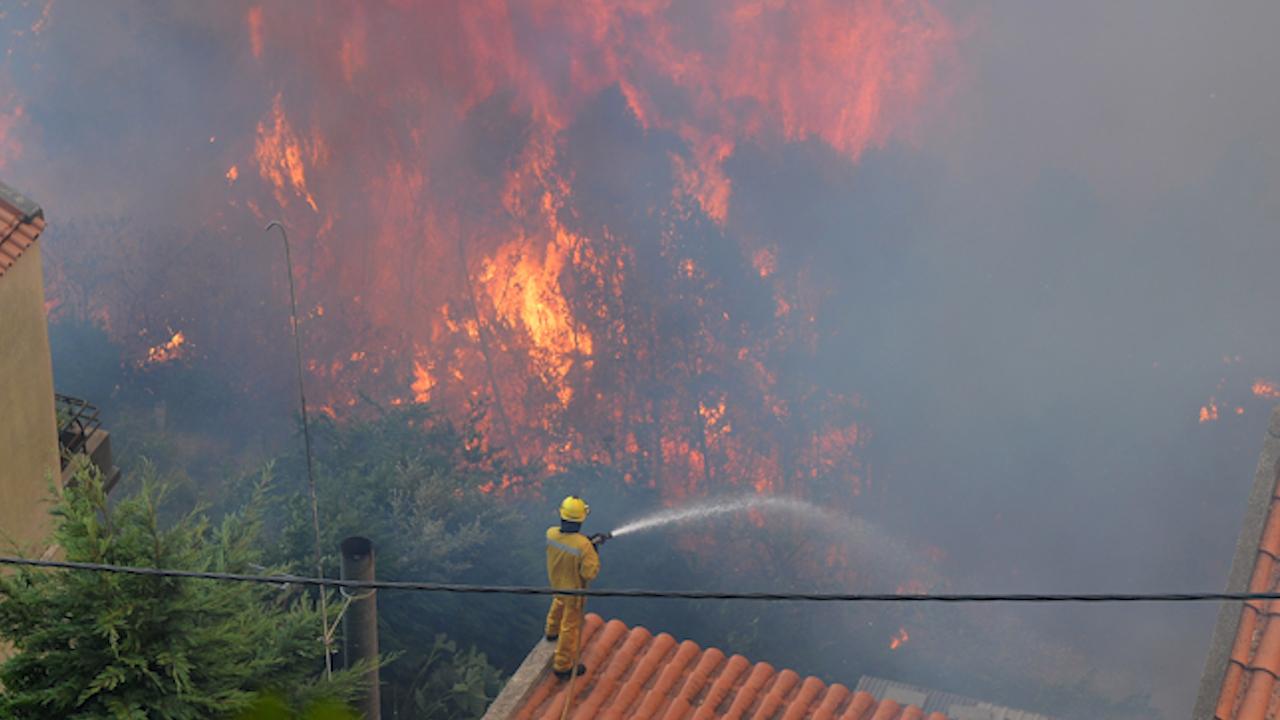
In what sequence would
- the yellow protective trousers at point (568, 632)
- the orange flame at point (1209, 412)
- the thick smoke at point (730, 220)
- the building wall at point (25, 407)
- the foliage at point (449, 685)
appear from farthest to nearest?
the thick smoke at point (730, 220), the orange flame at point (1209, 412), the foliage at point (449, 685), the building wall at point (25, 407), the yellow protective trousers at point (568, 632)

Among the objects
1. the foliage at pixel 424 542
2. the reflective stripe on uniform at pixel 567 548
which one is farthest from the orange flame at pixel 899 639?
the reflective stripe on uniform at pixel 567 548

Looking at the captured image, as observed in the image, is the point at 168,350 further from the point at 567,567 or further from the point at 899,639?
the point at 567,567

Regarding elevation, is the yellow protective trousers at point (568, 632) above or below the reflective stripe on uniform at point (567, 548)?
below

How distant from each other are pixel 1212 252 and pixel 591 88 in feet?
46.2

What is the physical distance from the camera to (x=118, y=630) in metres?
8.52

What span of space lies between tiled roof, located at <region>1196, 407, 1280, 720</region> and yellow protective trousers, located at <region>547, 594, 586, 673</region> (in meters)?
3.76

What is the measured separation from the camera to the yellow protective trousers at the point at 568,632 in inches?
345

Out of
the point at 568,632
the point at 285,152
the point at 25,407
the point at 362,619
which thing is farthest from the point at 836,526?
the point at 568,632

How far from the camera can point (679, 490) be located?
2998 centimetres

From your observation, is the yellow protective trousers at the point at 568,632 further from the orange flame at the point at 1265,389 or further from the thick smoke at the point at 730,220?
the orange flame at the point at 1265,389

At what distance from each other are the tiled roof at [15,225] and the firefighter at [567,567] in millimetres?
5684

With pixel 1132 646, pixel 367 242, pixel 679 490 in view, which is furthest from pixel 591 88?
pixel 1132 646

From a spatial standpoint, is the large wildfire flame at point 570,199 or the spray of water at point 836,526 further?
the large wildfire flame at point 570,199

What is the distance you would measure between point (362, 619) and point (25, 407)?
145 inches
